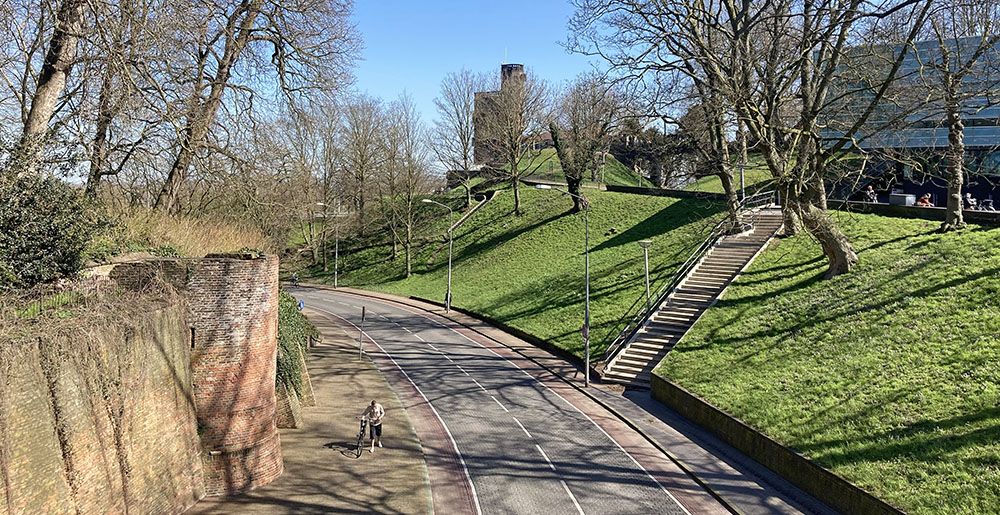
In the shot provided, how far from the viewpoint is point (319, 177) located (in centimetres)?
5509

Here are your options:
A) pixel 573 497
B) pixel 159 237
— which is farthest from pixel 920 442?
pixel 159 237

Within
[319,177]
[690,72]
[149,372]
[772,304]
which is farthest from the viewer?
[319,177]

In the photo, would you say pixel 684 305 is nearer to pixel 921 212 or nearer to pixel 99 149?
pixel 921 212

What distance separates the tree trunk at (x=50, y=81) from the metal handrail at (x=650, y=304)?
61.1 ft

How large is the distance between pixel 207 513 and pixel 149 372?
3.03 metres

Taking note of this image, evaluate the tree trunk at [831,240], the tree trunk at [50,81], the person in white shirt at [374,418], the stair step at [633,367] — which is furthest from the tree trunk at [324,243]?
the tree trunk at [50,81]

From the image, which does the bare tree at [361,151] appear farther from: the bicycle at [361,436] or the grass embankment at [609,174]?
the bicycle at [361,436]

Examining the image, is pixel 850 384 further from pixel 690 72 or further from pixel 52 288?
pixel 52 288

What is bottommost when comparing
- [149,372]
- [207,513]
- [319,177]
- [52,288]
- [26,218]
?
[207,513]

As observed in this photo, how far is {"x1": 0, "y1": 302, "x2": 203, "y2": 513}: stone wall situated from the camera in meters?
8.68

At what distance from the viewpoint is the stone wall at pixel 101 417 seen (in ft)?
28.5

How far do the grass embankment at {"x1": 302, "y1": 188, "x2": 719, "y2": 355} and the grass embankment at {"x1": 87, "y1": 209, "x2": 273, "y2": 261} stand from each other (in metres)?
14.3

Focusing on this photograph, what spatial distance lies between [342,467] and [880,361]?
13927 mm

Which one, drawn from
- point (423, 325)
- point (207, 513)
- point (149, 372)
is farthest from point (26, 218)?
point (423, 325)
